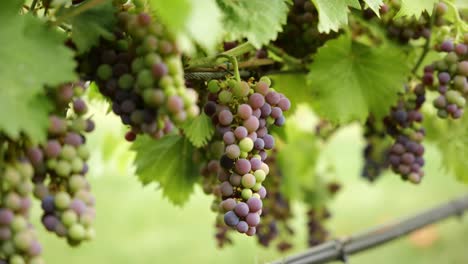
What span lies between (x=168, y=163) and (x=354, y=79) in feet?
1.03

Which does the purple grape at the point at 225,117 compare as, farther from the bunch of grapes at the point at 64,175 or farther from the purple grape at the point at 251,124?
the bunch of grapes at the point at 64,175

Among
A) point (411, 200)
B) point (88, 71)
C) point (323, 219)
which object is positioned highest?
point (88, 71)

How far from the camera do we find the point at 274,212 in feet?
5.21

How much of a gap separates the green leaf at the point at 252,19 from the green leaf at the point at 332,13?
84 millimetres

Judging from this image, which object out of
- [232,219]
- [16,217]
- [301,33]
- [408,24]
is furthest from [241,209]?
[408,24]

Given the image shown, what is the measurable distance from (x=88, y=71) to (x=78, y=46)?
1.5 inches

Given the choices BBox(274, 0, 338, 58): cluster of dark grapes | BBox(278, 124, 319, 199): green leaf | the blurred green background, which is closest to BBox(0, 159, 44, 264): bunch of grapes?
BBox(274, 0, 338, 58): cluster of dark grapes

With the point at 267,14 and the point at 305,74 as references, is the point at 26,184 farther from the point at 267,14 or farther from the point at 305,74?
the point at 305,74

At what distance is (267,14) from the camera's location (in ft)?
2.41

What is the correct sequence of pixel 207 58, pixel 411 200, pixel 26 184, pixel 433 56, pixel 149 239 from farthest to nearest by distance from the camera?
pixel 411 200 → pixel 149 239 → pixel 433 56 → pixel 207 58 → pixel 26 184

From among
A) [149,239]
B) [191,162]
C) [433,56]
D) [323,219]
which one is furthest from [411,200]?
[191,162]

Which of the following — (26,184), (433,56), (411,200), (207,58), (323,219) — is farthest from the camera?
Answer: (411,200)

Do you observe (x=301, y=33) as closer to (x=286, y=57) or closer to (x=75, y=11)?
(x=286, y=57)

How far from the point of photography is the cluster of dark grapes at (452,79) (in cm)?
98
